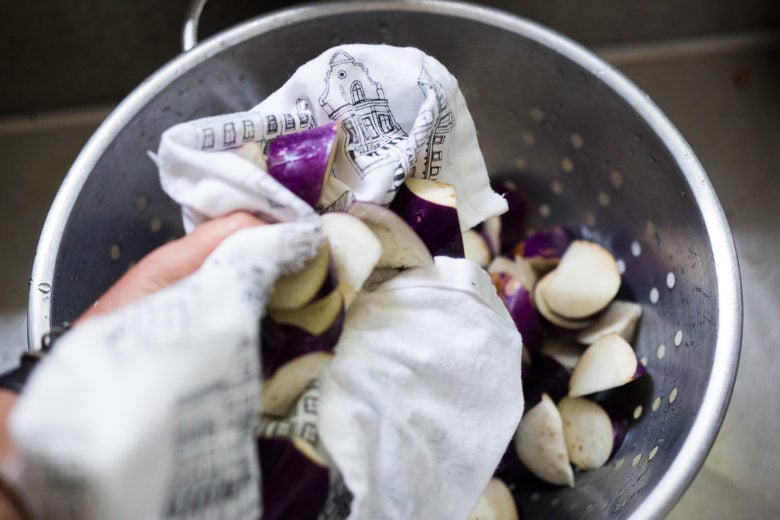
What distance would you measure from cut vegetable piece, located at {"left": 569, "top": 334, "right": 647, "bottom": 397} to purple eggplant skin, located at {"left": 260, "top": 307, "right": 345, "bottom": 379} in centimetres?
25

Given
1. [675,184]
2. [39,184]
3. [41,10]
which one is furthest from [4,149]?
[675,184]

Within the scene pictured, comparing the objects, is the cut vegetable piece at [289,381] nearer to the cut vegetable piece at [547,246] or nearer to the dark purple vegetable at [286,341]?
the dark purple vegetable at [286,341]

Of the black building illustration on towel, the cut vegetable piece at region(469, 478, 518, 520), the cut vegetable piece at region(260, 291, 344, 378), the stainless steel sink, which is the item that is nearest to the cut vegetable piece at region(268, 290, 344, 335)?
the cut vegetable piece at region(260, 291, 344, 378)

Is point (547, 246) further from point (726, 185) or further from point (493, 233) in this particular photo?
point (726, 185)

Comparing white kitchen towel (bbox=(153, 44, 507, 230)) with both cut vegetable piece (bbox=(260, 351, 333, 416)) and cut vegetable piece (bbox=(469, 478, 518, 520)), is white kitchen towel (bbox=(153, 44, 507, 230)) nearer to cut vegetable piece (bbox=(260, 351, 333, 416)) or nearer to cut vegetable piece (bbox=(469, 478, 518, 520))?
cut vegetable piece (bbox=(260, 351, 333, 416))

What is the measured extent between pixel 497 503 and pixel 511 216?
0.25 metres

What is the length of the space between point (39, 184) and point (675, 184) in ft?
2.06

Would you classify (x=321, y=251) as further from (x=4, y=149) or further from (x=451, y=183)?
(x=4, y=149)

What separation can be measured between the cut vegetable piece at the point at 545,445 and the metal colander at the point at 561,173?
2 centimetres

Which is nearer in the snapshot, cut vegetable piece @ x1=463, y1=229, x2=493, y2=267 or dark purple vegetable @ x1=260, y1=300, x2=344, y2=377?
Result: dark purple vegetable @ x1=260, y1=300, x2=344, y2=377

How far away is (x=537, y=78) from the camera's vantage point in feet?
1.69

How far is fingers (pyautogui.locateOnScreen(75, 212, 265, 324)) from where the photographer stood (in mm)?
336

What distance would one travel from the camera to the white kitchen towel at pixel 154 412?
0.76ft

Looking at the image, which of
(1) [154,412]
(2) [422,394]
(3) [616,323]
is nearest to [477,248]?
(3) [616,323]
